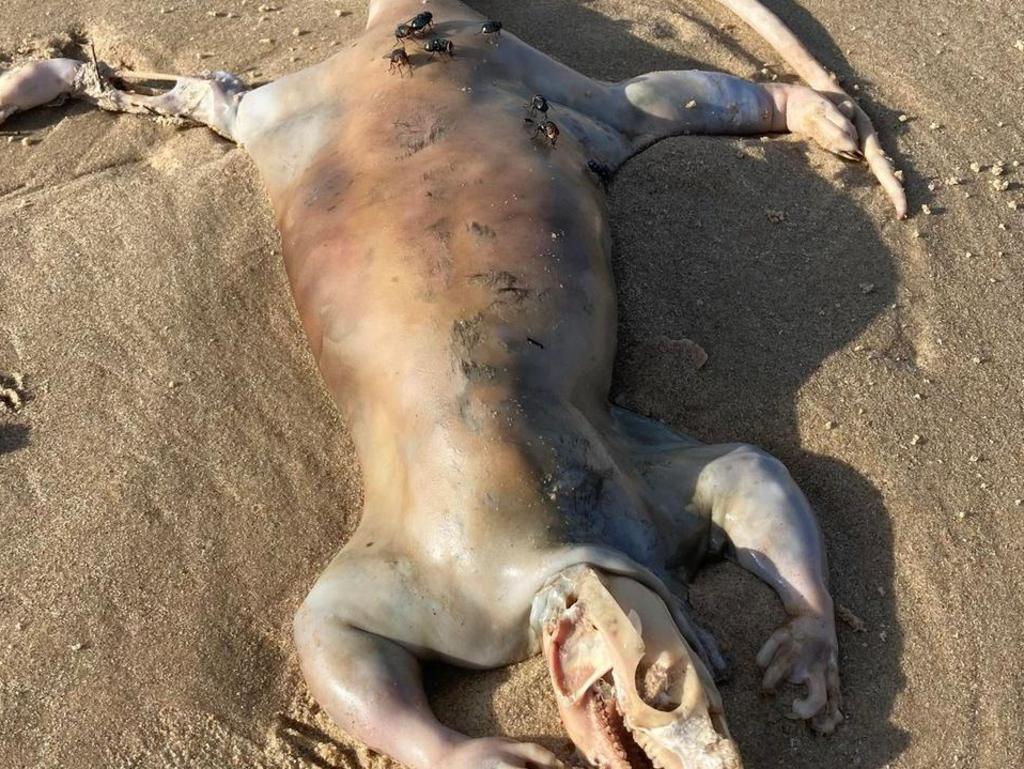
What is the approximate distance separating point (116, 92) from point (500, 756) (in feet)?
12.8

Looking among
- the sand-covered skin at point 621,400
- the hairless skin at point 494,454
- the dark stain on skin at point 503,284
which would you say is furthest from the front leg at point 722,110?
the dark stain on skin at point 503,284

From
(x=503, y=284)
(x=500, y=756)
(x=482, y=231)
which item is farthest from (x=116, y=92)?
(x=500, y=756)

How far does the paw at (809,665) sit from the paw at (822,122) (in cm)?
247

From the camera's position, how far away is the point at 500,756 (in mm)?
3350

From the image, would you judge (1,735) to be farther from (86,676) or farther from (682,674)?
(682,674)

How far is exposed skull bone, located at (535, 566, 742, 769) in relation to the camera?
3.16 metres

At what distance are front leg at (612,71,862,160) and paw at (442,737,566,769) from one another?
2.88m

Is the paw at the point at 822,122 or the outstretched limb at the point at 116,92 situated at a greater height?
the paw at the point at 822,122

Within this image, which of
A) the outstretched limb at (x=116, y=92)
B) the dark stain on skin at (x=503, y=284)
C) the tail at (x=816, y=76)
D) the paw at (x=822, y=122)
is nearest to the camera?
the dark stain on skin at (x=503, y=284)

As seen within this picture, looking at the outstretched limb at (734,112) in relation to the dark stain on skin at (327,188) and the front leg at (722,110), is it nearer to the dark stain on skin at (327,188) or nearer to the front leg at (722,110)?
the front leg at (722,110)

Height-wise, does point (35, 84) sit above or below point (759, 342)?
below

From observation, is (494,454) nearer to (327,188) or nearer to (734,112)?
(327,188)

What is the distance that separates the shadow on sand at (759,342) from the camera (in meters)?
3.60

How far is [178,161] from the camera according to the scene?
18.4 feet
